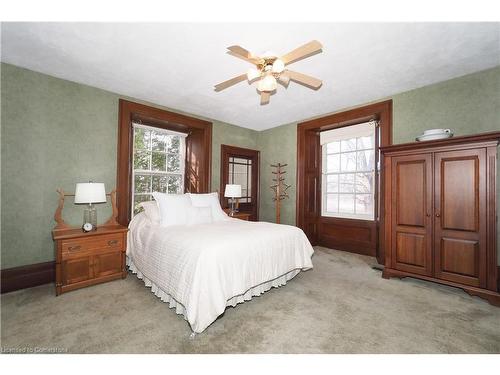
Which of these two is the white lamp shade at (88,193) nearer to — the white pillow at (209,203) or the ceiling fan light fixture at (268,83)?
the white pillow at (209,203)

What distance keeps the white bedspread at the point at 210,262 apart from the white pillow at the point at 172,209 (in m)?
0.15

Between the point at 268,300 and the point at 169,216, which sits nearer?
the point at 268,300

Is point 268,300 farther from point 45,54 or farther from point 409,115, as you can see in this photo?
point 45,54

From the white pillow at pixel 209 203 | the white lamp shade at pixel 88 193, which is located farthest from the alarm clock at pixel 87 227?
the white pillow at pixel 209 203

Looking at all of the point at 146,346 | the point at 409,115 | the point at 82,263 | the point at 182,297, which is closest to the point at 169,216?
the point at 82,263

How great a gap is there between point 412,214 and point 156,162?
4151mm

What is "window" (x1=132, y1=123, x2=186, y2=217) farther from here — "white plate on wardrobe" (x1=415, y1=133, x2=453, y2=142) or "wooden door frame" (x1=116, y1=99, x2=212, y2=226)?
"white plate on wardrobe" (x1=415, y1=133, x2=453, y2=142)

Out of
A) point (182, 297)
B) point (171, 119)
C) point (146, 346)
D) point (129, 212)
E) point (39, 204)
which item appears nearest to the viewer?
point (146, 346)

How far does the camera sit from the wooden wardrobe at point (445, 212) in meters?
2.35

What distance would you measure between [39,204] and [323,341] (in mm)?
3556

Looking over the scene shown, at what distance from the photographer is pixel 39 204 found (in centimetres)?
281

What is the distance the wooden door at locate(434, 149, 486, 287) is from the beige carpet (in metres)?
0.31

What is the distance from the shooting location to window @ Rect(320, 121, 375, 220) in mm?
4191

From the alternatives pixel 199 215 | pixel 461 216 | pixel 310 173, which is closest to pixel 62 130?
pixel 199 215
